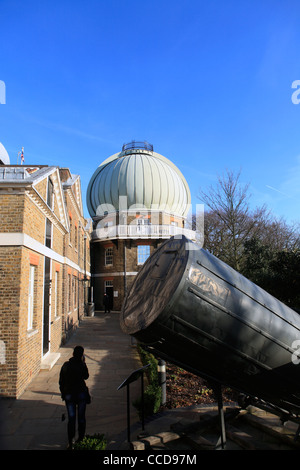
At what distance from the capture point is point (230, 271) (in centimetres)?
402

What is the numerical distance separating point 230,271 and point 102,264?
2840cm

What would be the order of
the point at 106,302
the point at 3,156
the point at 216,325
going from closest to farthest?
1. the point at 216,325
2. the point at 3,156
3. the point at 106,302

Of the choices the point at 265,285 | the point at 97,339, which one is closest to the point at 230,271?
the point at 265,285

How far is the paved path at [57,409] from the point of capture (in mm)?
5500

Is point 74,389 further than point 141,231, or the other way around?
point 141,231

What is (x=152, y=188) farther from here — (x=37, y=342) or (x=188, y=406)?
(x=188, y=406)

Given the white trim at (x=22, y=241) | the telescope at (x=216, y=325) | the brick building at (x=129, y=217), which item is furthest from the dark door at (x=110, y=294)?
the telescope at (x=216, y=325)

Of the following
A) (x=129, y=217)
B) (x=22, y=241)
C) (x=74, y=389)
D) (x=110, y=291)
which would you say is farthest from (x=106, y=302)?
(x=74, y=389)

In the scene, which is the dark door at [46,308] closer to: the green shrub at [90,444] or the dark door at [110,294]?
the green shrub at [90,444]

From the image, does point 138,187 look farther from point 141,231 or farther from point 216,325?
point 216,325

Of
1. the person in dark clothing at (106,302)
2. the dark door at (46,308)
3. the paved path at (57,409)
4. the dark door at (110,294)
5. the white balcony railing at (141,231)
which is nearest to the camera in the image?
the paved path at (57,409)

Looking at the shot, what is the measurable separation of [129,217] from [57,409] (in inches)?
972

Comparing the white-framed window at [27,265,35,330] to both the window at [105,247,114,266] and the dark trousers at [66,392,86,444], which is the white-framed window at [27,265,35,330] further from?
the window at [105,247,114,266]

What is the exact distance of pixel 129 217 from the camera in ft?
102
